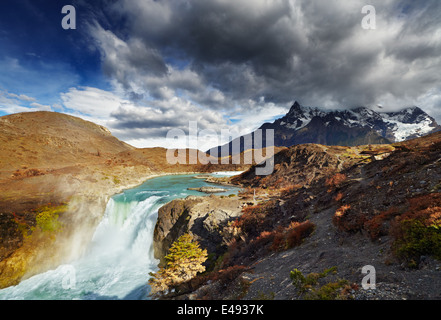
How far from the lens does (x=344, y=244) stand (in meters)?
9.66

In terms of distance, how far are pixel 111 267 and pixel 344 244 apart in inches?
993

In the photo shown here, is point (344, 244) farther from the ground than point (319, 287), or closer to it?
farther from the ground

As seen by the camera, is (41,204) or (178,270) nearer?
(178,270)

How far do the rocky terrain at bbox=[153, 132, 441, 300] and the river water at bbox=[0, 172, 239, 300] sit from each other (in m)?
9.23

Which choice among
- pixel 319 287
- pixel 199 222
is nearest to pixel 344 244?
pixel 319 287

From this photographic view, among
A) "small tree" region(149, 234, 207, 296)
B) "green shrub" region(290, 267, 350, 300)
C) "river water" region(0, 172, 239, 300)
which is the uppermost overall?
"green shrub" region(290, 267, 350, 300)

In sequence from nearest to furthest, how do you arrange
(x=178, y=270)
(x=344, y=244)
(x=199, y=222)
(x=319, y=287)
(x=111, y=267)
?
(x=319, y=287) → (x=344, y=244) → (x=178, y=270) → (x=199, y=222) → (x=111, y=267)

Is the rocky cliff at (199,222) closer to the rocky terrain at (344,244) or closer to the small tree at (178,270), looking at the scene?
the rocky terrain at (344,244)

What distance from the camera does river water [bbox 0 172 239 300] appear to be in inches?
711

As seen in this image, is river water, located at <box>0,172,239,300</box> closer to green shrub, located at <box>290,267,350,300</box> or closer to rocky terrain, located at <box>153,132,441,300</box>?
rocky terrain, located at <box>153,132,441,300</box>

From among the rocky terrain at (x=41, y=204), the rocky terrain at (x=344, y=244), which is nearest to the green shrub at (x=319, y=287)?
the rocky terrain at (x=344, y=244)

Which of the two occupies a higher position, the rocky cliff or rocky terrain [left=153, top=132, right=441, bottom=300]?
rocky terrain [left=153, top=132, right=441, bottom=300]

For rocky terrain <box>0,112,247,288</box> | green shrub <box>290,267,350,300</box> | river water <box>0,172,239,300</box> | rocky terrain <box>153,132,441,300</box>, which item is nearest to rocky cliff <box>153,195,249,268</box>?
rocky terrain <box>153,132,441,300</box>

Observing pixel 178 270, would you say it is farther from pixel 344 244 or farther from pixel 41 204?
pixel 41 204
